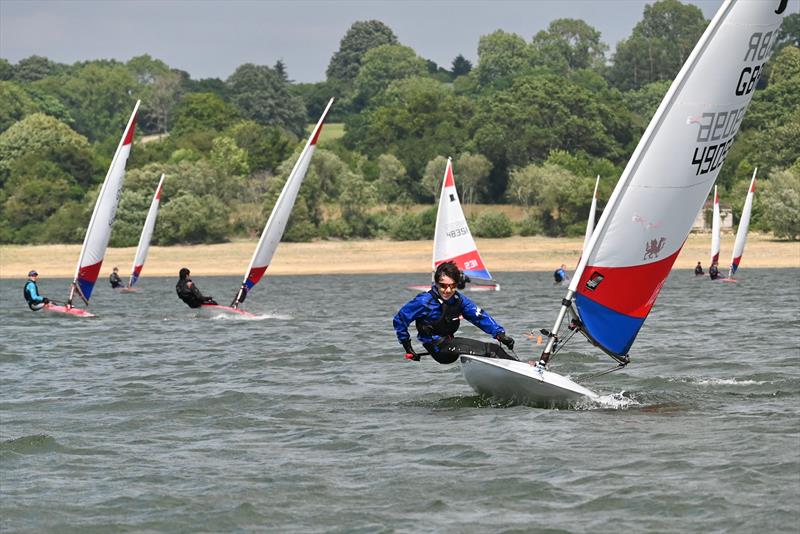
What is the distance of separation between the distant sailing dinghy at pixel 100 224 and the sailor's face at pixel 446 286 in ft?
57.8

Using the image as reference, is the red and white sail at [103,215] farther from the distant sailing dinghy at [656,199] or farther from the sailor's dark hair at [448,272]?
Answer: the distant sailing dinghy at [656,199]

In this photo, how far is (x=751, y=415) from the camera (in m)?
13.7

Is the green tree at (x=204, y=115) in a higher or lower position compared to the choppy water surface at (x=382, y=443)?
higher

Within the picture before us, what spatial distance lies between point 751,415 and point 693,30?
156275mm

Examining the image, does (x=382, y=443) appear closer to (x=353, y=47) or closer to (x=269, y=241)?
(x=269, y=241)

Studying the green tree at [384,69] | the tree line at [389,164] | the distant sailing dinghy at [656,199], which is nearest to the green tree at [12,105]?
the tree line at [389,164]

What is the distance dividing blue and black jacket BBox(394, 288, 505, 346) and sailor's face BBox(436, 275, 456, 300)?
2.1 inches

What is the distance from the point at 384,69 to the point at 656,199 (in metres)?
154

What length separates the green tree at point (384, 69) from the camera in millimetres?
161625

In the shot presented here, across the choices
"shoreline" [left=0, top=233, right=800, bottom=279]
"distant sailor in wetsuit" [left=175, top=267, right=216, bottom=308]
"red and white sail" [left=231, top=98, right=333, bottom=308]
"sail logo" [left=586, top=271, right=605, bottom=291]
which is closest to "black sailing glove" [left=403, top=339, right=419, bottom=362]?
"sail logo" [left=586, top=271, right=605, bottom=291]

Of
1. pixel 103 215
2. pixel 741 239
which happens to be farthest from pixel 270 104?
pixel 103 215

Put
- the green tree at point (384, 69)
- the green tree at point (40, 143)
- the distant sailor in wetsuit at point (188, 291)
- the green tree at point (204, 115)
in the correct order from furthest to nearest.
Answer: the green tree at point (384, 69), the green tree at point (204, 115), the green tree at point (40, 143), the distant sailor in wetsuit at point (188, 291)

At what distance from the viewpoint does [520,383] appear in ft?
45.3

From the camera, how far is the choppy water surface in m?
9.99
